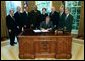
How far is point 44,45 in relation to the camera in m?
5.31

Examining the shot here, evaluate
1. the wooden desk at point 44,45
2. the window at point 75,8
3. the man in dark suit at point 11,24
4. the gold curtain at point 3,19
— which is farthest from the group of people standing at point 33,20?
the wooden desk at point 44,45

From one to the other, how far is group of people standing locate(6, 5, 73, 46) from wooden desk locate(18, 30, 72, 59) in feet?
4.14

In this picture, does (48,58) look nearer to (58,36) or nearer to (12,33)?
(58,36)

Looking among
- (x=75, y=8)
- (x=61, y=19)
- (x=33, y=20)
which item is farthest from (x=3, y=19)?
(x=75, y=8)

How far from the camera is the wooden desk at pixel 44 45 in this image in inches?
206

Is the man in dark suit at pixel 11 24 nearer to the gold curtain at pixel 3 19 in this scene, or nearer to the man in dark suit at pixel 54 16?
the gold curtain at pixel 3 19

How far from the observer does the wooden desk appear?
5.23 metres

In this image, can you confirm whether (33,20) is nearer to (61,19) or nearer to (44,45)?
(61,19)

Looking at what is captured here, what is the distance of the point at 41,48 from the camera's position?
17.5 ft

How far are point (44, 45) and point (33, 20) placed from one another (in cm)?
178

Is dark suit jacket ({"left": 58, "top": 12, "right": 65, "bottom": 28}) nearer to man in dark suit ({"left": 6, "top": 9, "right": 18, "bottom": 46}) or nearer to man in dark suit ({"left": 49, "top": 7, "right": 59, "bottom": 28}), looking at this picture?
man in dark suit ({"left": 49, "top": 7, "right": 59, "bottom": 28})

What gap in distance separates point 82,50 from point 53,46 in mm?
1437

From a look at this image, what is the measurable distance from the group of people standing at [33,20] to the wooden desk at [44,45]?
4.14 feet

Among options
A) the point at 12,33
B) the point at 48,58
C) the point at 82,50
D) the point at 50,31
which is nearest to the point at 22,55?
the point at 48,58
